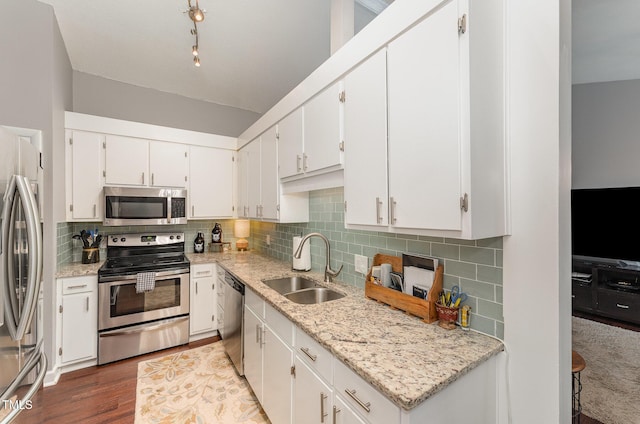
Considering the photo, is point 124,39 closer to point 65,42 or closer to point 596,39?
point 65,42

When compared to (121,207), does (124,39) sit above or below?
above

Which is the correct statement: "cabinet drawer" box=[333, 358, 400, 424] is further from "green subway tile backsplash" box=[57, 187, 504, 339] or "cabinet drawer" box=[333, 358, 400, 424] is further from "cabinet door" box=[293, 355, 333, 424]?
"green subway tile backsplash" box=[57, 187, 504, 339]

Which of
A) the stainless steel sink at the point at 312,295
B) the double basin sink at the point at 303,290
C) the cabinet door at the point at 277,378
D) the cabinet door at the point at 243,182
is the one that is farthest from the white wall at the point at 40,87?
the stainless steel sink at the point at 312,295

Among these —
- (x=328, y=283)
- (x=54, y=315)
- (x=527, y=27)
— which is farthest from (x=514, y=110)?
(x=54, y=315)

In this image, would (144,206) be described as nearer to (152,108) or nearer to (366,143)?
(152,108)

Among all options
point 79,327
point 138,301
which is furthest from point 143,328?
point 79,327

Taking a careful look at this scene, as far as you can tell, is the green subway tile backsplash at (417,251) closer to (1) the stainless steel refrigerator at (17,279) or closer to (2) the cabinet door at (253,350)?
(2) the cabinet door at (253,350)

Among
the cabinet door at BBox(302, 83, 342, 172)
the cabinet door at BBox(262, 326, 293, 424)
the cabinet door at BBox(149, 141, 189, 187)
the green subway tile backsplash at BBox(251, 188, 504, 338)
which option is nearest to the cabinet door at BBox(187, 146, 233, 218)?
the cabinet door at BBox(149, 141, 189, 187)

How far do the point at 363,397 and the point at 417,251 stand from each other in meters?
0.86

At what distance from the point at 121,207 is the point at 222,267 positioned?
4.10 ft

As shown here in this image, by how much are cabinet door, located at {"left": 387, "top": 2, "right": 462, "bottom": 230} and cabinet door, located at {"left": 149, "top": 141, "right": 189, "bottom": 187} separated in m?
2.81

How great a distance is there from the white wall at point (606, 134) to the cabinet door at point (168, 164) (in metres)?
5.29

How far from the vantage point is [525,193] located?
1.16 m

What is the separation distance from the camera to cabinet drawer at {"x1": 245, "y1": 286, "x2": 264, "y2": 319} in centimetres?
194
